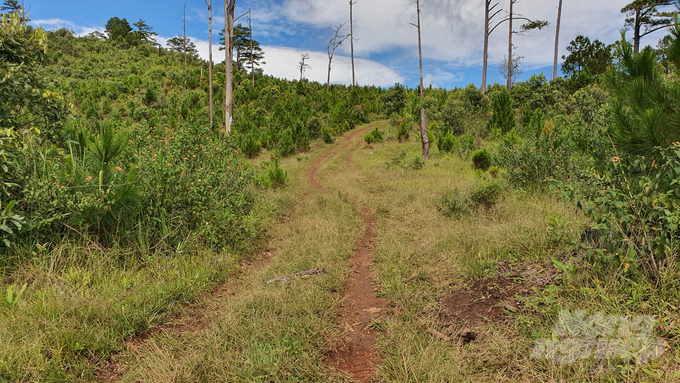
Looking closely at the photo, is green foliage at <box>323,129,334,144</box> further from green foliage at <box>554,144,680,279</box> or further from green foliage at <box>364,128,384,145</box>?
green foliage at <box>554,144,680,279</box>

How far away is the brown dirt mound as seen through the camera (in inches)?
109

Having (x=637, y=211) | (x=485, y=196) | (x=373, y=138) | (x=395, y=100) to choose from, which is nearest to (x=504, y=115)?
(x=373, y=138)

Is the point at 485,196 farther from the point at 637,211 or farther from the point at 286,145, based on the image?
the point at 286,145

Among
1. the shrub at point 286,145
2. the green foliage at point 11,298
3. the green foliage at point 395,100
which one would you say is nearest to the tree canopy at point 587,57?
the green foliage at point 395,100

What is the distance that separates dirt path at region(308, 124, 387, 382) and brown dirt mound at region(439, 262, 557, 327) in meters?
0.61

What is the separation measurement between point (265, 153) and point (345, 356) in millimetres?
13614

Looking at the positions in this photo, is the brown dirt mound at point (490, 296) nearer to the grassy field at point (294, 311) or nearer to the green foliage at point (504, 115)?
the grassy field at point (294, 311)

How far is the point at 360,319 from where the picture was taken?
3021 millimetres

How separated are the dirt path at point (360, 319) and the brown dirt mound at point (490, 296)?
609 mm

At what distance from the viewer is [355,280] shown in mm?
3818

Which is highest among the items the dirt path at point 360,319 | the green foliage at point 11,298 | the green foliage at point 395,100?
the green foliage at point 395,100

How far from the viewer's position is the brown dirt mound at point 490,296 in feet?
9.05

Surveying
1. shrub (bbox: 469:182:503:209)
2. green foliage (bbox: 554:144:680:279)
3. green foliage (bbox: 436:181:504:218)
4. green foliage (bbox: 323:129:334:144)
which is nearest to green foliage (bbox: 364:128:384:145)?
green foliage (bbox: 323:129:334:144)

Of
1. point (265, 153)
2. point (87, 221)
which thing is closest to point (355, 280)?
point (87, 221)
